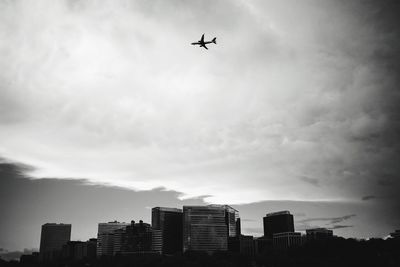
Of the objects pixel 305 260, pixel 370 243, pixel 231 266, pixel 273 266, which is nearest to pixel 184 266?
pixel 231 266

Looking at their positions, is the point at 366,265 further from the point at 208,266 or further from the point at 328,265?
the point at 208,266

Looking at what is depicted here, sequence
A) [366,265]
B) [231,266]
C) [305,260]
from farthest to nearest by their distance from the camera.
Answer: [231,266] → [305,260] → [366,265]

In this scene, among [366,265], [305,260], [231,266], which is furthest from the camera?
[231,266]

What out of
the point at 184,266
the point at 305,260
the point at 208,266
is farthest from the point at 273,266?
the point at 184,266

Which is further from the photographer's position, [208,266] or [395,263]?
[208,266]

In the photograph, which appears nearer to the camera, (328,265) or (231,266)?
(328,265)

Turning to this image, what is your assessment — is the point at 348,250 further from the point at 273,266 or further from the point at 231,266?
the point at 231,266

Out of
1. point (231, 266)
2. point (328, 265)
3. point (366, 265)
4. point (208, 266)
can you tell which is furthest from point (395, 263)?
point (208, 266)
